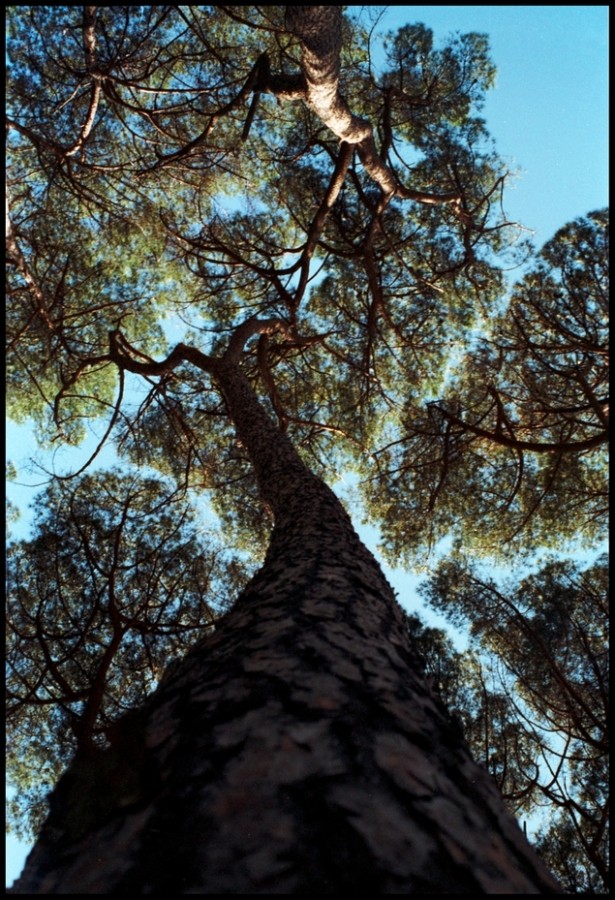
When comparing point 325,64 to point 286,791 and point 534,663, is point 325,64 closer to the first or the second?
point 286,791

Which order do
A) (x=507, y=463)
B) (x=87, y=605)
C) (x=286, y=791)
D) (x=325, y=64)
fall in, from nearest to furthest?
(x=286, y=791) → (x=325, y=64) → (x=87, y=605) → (x=507, y=463)

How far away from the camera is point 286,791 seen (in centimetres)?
82

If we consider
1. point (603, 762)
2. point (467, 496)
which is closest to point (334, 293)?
point (467, 496)

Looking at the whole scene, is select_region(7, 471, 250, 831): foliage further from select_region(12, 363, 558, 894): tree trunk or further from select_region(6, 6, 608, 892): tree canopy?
select_region(12, 363, 558, 894): tree trunk

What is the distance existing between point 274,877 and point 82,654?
465 centimetres

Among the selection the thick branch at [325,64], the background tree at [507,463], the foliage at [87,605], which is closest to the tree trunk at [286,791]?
the foliage at [87,605]

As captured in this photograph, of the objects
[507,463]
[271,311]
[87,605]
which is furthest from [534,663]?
[271,311]

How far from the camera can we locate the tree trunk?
713 mm

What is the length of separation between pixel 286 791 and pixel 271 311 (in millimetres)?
6912

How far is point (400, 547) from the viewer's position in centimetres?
718

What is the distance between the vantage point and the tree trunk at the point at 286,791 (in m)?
0.71

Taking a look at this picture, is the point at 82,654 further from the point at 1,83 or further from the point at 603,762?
the point at 603,762

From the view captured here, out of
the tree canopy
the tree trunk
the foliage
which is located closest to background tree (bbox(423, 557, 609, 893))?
the tree canopy

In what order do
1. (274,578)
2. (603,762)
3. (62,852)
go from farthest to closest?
(603,762) → (274,578) → (62,852)
